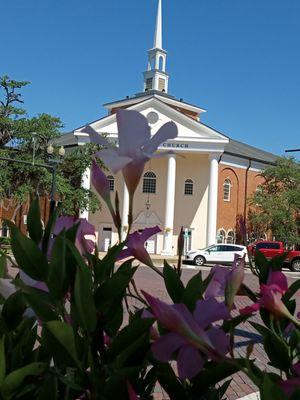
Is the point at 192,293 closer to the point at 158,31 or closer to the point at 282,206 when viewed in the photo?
the point at 282,206

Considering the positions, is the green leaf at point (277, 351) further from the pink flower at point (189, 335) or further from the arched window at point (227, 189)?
the arched window at point (227, 189)

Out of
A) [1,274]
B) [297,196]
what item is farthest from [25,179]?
[1,274]

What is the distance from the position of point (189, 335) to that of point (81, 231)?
48 cm

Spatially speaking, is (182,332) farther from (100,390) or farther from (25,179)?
(25,179)

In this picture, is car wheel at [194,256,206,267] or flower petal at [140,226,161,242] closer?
flower petal at [140,226,161,242]

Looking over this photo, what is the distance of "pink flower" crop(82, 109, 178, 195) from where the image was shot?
1070mm

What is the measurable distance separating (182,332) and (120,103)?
45.9 meters

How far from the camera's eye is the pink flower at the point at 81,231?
3.77 feet

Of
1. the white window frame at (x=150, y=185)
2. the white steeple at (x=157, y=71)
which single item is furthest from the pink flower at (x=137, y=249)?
the white steeple at (x=157, y=71)

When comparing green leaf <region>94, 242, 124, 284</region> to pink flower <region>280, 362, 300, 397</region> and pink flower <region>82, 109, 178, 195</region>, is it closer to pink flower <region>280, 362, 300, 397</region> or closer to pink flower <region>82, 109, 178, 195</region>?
pink flower <region>82, 109, 178, 195</region>

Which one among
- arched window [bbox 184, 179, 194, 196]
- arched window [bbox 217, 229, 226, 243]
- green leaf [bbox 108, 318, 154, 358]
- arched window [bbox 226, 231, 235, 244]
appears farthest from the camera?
arched window [bbox 184, 179, 194, 196]

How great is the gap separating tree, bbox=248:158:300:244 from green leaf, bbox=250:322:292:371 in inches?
1554

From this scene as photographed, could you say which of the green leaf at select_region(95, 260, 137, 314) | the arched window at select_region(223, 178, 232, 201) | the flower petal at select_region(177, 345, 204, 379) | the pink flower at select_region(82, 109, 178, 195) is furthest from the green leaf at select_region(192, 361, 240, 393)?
the arched window at select_region(223, 178, 232, 201)

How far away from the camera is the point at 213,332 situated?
0.89 meters
